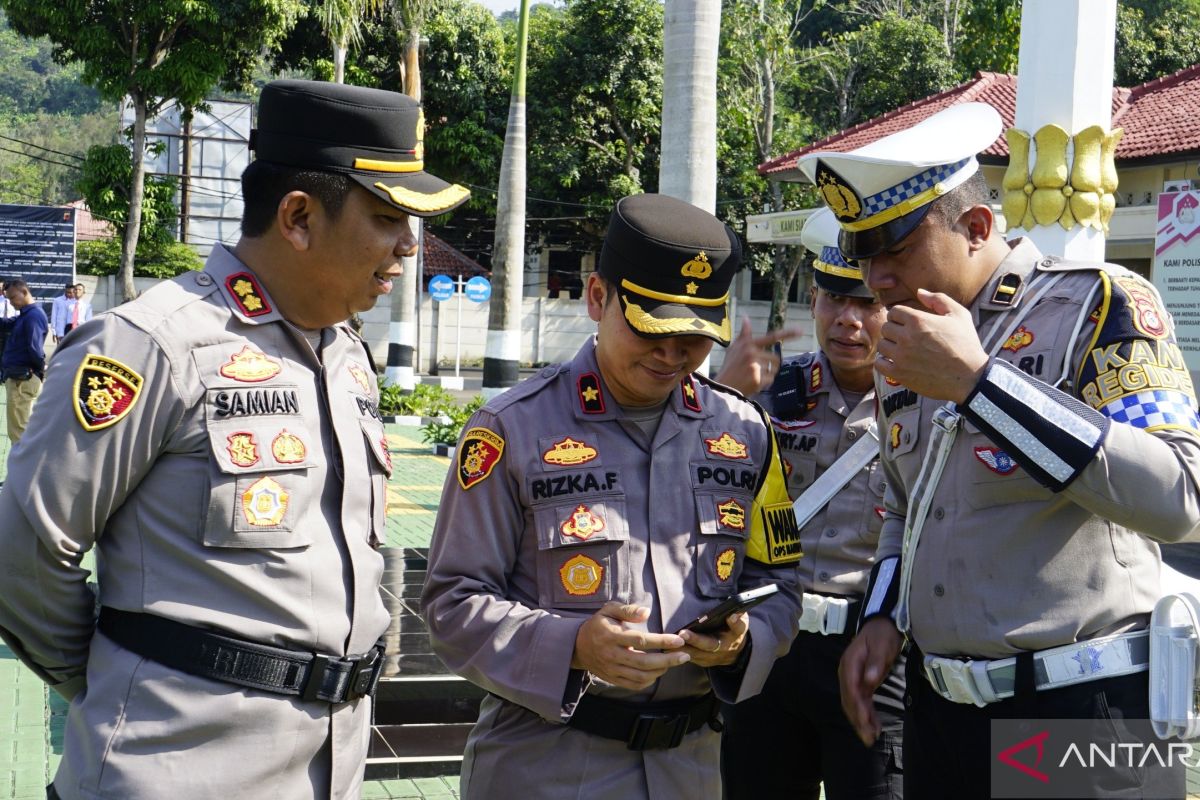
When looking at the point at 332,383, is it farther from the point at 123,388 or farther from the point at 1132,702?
the point at 1132,702

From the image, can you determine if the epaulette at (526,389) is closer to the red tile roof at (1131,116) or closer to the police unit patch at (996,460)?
the police unit patch at (996,460)

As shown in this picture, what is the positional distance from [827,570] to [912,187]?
1.25 m

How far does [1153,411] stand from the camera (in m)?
2.24

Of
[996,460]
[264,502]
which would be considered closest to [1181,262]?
[996,460]

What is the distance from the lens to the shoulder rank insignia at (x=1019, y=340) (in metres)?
2.47

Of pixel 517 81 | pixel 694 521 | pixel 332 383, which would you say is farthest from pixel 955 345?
pixel 517 81

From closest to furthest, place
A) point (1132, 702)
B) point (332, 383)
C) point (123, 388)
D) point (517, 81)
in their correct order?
point (123, 388), point (1132, 702), point (332, 383), point (517, 81)

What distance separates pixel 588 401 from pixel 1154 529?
Result: 1.12 meters

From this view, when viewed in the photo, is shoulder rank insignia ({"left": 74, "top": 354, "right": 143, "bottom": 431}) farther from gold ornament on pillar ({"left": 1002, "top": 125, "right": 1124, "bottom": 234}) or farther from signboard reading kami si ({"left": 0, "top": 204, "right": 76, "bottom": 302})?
signboard reading kami si ({"left": 0, "top": 204, "right": 76, "bottom": 302})

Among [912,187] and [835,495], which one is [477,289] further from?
[912,187]

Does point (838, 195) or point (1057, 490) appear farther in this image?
point (838, 195)

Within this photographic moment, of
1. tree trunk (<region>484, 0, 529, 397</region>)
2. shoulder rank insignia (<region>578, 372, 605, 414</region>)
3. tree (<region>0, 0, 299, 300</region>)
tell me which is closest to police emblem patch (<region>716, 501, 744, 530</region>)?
shoulder rank insignia (<region>578, 372, 605, 414</region>)

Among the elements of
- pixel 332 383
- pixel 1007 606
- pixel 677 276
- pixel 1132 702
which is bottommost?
pixel 1132 702

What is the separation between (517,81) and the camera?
15945mm
